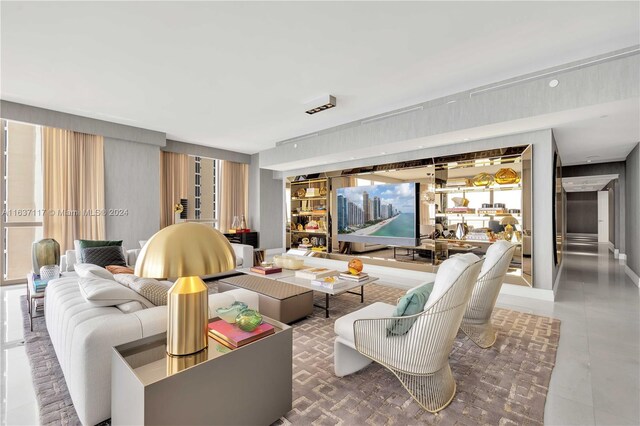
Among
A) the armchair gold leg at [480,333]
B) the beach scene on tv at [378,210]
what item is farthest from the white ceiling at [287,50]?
the armchair gold leg at [480,333]

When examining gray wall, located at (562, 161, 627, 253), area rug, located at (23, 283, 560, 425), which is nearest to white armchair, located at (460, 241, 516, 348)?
area rug, located at (23, 283, 560, 425)

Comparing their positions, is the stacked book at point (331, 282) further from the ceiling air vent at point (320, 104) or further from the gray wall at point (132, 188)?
the gray wall at point (132, 188)

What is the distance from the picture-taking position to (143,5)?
7.66 feet

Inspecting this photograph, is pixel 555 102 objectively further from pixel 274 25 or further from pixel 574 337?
pixel 274 25

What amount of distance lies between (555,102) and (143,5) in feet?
13.8

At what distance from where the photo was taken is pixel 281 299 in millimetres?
2988

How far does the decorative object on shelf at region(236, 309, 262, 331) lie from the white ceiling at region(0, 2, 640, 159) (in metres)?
2.34

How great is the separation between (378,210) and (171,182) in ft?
15.5

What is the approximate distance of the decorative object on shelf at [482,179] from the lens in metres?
4.70

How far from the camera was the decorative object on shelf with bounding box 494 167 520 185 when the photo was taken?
4.41 meters

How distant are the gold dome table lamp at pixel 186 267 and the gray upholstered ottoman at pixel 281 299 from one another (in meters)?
1.59

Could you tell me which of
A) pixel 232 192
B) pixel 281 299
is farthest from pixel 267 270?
pixel 232 192

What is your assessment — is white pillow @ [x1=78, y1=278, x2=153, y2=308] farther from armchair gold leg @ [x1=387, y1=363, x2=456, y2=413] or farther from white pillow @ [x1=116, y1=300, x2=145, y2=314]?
armchair gold leg @ [x1=387, y1=363, x2=456, y2=413]

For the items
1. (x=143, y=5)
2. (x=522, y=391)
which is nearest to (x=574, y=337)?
(x=522, y=391)
